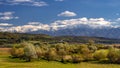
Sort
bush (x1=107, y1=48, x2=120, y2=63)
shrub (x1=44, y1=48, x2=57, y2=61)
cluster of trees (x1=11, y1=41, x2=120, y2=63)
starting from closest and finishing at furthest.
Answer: bush (x1=107, y1=48, x2=120, y2=63) < cluster of trees (x1=11, y1=41, x2=120, y2=63) < shrub (x1=44, y1=48, x2=57, y2=61)

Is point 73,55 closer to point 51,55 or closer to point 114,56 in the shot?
point 51,55

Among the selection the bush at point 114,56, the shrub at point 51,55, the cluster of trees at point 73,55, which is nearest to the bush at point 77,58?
the cluster of trees at point 73,55

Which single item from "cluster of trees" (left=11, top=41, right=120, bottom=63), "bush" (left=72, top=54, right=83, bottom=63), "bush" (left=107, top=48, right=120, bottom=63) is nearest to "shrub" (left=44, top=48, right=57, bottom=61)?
"cluster of trees" (left=11, top=41, right=120, bottom=63)

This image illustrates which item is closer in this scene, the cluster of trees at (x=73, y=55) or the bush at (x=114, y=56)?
the bush at (x=114, y=56)

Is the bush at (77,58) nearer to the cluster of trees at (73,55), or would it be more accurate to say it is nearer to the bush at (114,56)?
the cluster of trees at (73,55)

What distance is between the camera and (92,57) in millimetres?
146875

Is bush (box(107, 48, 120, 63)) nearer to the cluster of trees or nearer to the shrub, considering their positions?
the cluster of trees

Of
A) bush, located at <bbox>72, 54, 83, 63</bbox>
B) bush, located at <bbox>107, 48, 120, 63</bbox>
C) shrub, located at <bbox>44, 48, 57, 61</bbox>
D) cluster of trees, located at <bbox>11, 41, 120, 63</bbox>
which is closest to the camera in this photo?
bush, located at <bbox>107, 48, 120, 63</bbox>

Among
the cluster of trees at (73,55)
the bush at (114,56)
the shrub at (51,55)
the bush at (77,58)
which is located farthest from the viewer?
the shrub at (51,55)

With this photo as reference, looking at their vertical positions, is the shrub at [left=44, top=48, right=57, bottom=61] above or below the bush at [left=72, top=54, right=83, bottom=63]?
above

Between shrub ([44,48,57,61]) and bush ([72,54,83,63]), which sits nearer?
bush ([72,54,83,63])

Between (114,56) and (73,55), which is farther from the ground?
(73,55)

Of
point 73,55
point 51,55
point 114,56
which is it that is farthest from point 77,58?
point 114,56

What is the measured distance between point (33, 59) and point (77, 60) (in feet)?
84.0
